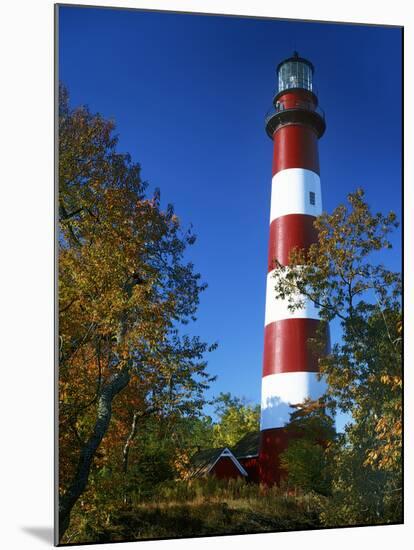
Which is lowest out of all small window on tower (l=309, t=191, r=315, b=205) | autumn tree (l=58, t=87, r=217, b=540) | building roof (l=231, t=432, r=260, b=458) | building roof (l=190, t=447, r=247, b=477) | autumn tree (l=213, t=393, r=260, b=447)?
building roof (l=190, t=447, r=247, b=477)

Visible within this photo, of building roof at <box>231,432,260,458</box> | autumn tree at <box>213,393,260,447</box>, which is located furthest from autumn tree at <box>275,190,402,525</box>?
autumn tree at <box>213,393,260,447</box>

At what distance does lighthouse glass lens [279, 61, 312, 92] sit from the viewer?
874 cm

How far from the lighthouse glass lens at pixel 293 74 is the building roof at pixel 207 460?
3996 millimetres

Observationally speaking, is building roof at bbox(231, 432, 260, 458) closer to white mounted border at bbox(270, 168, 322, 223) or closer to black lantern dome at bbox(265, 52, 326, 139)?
white mounted border at bbox(270, 168, 322, 223)

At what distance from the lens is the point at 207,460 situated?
26.2 feet

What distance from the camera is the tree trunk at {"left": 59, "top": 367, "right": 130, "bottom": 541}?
7547 millimetres

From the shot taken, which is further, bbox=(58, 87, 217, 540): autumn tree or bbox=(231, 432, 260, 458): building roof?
bbox=(231, 432, 260, 458): building roof

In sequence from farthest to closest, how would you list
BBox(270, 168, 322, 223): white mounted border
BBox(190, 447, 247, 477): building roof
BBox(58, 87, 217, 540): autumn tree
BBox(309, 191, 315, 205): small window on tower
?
BBox(309, 191, 315, 205): small window on tower, BBox(270, 168, 322, 223): white mounted border, BBox(190, 447, 247, 477): building roof, BBox(58, 87, 217, 540): autumn tree

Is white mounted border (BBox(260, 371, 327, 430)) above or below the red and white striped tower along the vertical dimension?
below

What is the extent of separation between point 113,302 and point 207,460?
1857 mm

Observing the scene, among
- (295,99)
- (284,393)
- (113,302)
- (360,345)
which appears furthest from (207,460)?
(295,99)

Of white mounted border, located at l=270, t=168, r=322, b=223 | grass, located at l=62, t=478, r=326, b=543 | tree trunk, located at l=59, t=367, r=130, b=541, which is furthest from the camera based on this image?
white mounted border, located at l=270, t=168, r=322, b=223

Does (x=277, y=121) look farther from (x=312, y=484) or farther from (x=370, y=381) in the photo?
(x=312, y=484)

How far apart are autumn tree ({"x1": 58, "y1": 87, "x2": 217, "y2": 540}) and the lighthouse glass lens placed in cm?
200
